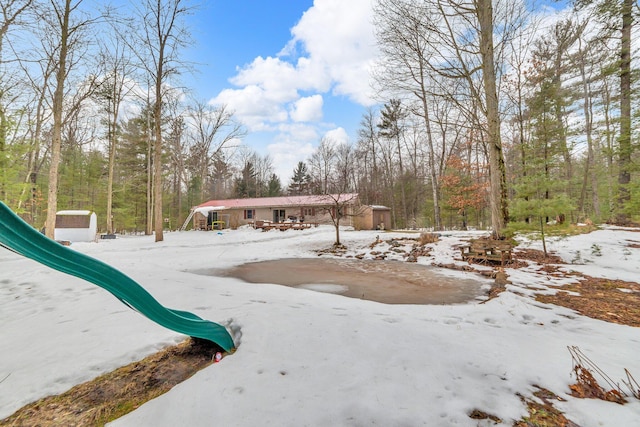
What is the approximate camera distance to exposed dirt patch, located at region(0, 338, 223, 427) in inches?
56.1

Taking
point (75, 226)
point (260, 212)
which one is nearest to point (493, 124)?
point (75, 226)

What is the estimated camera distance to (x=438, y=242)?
9.98 metres

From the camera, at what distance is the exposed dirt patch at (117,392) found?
56.1 inches

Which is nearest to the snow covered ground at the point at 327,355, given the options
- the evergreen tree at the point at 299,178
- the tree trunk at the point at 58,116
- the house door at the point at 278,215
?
the tree trunk at the point at 58,116

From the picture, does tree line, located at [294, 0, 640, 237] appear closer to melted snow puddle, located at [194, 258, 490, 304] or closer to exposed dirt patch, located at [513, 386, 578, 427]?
melted snow puddle, located at [194, 258, 490, 304]

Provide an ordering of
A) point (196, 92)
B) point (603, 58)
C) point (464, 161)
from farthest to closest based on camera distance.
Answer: point (464, 161)
point (196, 92)
point (603, 58)

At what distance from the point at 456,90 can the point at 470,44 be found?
1798 millimetres

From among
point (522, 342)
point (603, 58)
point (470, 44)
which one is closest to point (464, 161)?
point (603, 58)

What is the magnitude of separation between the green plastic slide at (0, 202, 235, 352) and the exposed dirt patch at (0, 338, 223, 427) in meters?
0.28

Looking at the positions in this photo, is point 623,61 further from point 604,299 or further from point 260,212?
point 260,212

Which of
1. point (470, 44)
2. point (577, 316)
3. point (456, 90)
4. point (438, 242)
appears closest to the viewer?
point (577, 316)

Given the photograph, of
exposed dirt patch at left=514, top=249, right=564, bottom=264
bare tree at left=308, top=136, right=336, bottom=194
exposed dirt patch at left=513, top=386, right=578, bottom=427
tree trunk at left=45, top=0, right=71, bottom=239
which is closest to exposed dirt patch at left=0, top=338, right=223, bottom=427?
exposed dirt patch at left=513, top=386, right=578, bottom=427

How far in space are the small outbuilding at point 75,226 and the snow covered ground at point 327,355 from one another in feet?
36.2

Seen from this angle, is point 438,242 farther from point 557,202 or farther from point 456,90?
point 456,90
